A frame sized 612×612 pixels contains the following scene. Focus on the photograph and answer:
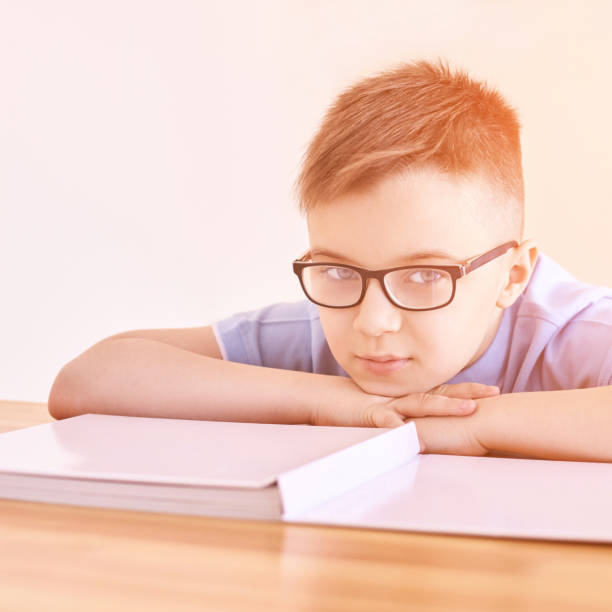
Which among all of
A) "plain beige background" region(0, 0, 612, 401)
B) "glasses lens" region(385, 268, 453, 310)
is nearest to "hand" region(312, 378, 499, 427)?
"glasses lens" region(385, 268, 453, 310)

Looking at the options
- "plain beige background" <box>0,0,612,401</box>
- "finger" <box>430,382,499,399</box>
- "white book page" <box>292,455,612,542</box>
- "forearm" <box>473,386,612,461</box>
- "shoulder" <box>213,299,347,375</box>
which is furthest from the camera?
"plain beige background" <box>0,0,612,401</box>

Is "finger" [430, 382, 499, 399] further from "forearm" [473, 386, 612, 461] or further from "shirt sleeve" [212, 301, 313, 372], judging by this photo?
"shirt sleeve" [212, 301, 313, 372]

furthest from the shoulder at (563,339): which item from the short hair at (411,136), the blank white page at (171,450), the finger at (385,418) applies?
the blank white page at (171,450)

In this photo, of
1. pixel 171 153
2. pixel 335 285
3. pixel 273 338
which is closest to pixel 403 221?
pixel 335 285

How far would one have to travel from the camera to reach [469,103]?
3.60 ft

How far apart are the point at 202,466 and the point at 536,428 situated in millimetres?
351

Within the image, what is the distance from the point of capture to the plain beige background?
2680mm

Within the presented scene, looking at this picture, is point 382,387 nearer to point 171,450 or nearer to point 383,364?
point 383,364

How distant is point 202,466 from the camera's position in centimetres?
63

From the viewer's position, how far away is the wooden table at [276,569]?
1.38 feet

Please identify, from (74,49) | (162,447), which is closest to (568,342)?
(162,447)

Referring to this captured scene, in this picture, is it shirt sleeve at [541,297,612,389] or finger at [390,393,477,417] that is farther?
shirt sleeve at [541,297,612,389]

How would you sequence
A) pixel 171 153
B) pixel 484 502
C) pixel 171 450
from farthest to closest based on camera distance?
1. pixel 171 153
2. pixel 171 450
3. pixel 484 502

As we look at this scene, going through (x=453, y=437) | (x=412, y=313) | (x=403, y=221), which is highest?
(x=403, y=221)
